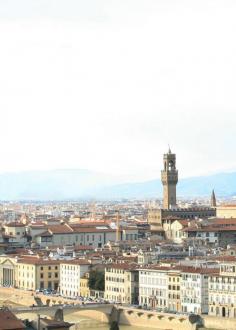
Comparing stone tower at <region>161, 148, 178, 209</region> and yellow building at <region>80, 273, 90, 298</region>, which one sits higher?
stone tower at <region>161, 148, 178, 209</region>

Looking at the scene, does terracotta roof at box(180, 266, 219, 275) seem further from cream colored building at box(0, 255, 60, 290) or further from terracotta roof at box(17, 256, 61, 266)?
cream colored building at box(0, 255, 60, 290)

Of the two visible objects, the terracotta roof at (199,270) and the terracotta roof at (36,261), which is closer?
the terracotta roof at (199,270)

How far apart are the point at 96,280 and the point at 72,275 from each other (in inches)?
114

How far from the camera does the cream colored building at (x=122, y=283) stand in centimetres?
7275

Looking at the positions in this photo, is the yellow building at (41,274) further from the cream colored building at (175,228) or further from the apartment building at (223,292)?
the cream colored building at (175,228)

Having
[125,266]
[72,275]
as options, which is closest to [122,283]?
[125,266]

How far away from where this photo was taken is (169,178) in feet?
402

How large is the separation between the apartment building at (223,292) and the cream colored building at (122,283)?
8.34 meters

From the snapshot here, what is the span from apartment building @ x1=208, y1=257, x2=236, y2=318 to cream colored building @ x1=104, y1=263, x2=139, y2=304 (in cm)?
834

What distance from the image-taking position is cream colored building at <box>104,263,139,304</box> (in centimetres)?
7275

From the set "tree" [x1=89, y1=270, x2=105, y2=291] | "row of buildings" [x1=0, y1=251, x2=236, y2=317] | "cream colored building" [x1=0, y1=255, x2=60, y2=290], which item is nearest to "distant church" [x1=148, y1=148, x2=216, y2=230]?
"row of buildings" [x1=0, y1=251, x2=236, y2=317]

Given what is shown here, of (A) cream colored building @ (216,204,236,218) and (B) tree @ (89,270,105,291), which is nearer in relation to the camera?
(B) tree @ (89,270,105,291)

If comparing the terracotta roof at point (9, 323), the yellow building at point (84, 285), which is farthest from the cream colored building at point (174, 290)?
the terracotta roof at point (9, 323)

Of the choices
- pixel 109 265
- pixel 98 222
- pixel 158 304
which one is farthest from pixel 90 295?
pixel 98 222
